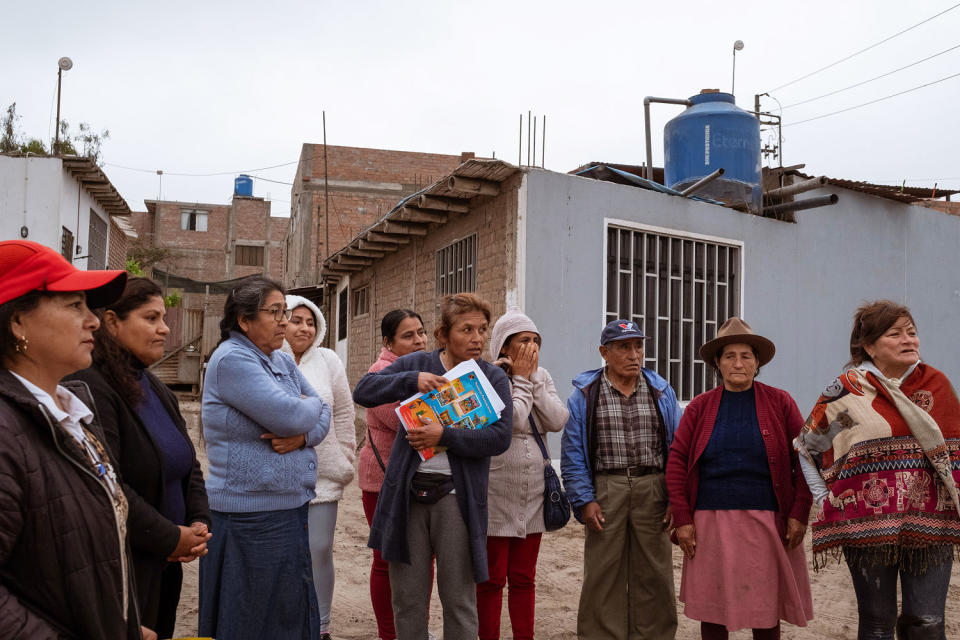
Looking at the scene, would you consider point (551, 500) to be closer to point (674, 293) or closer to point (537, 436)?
point (537, 436)

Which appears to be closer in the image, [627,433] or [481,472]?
[481,472]

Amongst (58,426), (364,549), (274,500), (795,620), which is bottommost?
(364,549)

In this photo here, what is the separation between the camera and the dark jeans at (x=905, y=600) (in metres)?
2.99

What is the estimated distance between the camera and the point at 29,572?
1553mm

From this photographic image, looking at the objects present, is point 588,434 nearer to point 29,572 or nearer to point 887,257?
point 29,572

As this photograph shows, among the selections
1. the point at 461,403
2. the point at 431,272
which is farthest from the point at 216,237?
the point at 461,403

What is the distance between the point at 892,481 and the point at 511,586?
1.80m

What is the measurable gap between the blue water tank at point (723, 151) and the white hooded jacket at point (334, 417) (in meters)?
6.59

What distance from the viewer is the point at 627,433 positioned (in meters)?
3.73

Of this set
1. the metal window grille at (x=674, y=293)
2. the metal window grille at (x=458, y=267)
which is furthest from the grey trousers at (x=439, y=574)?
the metal window grille at (x=458, y=267)

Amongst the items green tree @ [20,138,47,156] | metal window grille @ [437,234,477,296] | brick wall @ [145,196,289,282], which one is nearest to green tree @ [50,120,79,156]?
green tree @ [20,138,47,156]

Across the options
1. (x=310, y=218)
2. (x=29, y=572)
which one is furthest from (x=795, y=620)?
(x=310, y=218)

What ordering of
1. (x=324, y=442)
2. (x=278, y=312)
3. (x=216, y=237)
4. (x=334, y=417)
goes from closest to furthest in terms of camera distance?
(x=278, y=312) < (x=324, y=442) < (x=334, y=417) < (x=216, y=237)

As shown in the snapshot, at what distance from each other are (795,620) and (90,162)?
1532 centimetres
